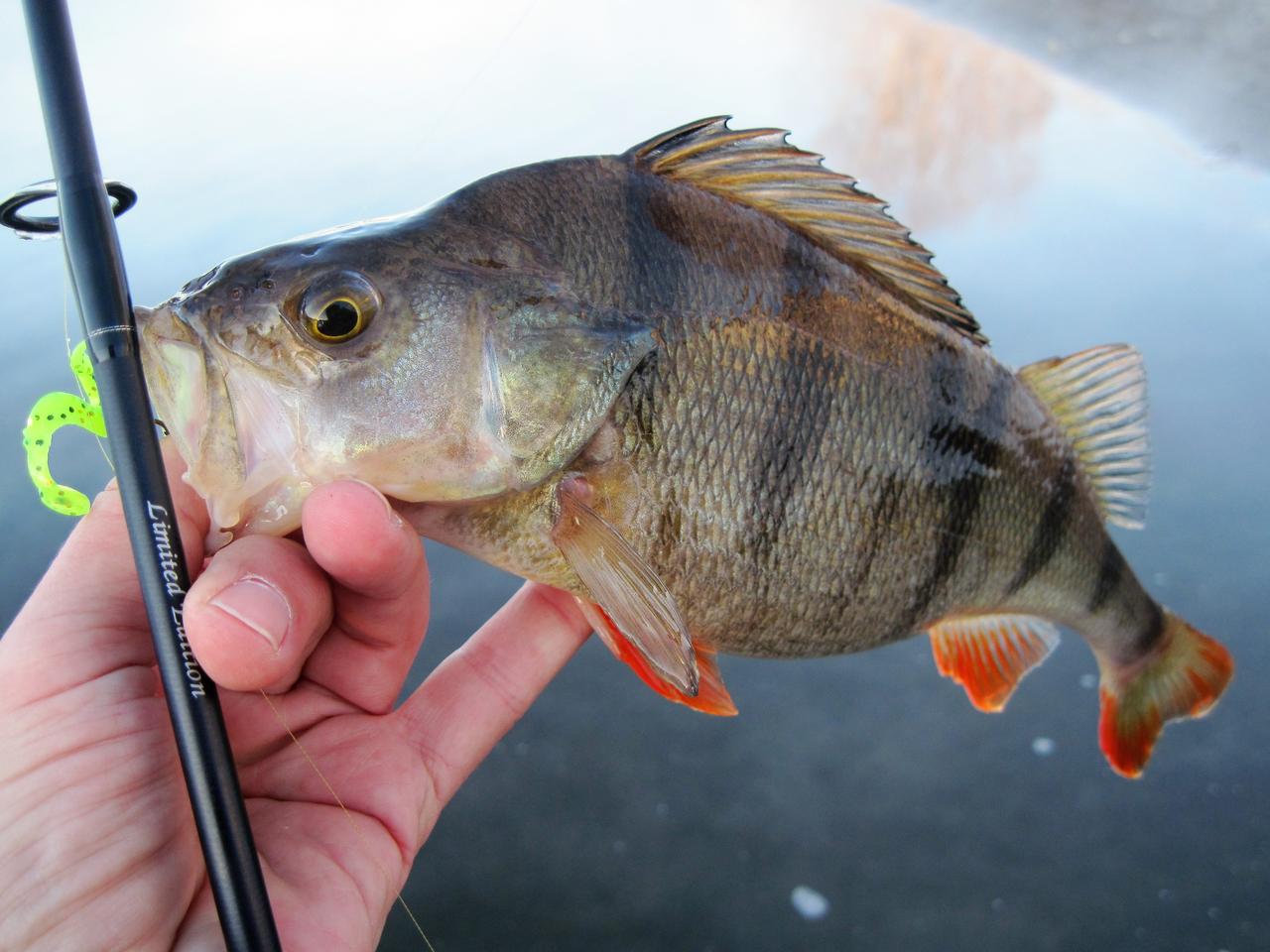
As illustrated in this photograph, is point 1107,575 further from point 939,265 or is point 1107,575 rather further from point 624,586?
point 939,265

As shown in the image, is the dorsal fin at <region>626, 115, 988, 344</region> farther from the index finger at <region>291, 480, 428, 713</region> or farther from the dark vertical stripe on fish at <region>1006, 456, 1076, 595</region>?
the index finger at <region>291, 480, 428, 713</region>

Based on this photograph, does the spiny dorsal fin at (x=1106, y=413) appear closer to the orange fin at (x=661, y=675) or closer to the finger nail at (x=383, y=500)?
the orange fin at (x=661, y=675)

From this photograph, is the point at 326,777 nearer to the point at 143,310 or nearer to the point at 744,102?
the point at 143,310

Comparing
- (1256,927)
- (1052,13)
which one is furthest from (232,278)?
(1052,13)

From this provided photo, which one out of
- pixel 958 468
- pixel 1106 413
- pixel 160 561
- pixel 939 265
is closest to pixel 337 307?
pixel 160 561

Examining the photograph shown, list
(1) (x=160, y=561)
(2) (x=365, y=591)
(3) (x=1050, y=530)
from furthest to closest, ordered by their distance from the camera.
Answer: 1. (3) (x=1050, y=530)
2. (2) (x=365, y=591)
3. (1) (x=160, y=561)

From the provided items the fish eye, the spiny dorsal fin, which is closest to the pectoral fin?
the fish eye
